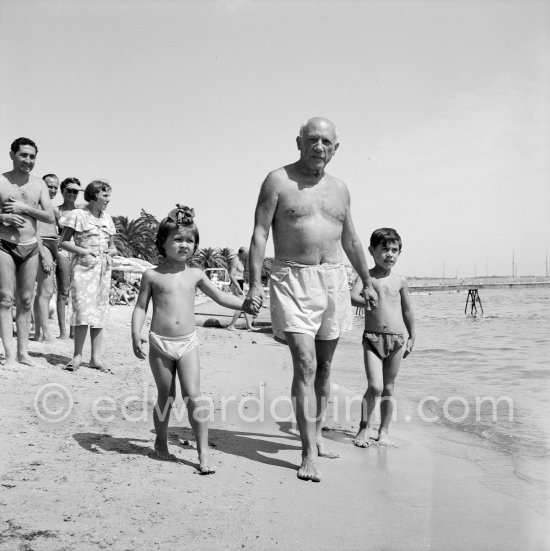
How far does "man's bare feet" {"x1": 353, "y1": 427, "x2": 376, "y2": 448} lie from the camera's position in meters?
4.04

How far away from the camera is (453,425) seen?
5102mm

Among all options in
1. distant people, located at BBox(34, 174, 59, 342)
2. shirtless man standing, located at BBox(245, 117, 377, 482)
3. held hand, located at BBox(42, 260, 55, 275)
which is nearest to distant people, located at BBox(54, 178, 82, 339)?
distant people, located at BBox(34, 174, 59, 342)

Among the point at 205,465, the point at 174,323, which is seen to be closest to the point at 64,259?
the point at 174,323

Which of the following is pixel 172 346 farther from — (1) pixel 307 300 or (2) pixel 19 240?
(2) pixel 19 240

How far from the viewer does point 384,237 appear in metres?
4.54

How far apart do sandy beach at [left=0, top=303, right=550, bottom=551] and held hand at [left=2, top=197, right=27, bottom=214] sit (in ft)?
5.01

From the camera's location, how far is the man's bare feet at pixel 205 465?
10.2 ft

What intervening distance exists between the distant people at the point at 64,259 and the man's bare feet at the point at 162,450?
3.95m

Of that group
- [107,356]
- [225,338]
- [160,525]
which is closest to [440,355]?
[225,338]

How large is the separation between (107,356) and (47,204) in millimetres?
2169

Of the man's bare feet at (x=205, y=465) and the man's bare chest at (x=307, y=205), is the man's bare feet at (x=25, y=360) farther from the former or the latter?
the man's bare chest at (x=307, y=205)

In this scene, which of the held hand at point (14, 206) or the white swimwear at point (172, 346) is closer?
the white swimwear at point (172, 346)

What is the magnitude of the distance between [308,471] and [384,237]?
6.89 ft

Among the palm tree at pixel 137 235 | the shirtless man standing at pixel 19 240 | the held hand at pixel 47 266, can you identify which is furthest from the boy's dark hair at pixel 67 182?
the palm tree at pixel 137 235
